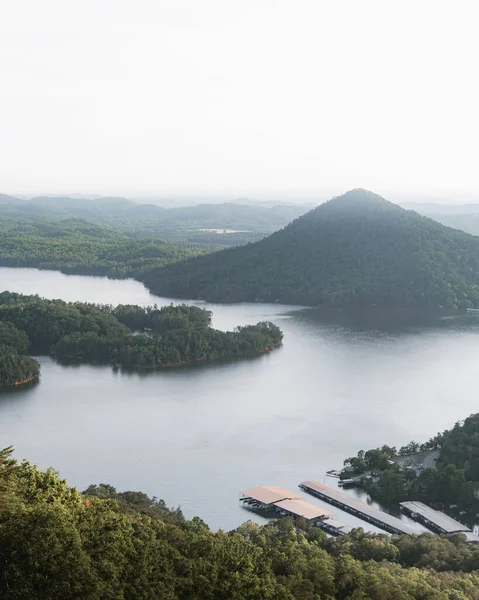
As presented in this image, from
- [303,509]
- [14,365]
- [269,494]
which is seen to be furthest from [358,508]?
[14,365]

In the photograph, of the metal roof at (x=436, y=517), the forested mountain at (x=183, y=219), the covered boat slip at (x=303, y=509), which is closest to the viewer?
the metal roof at (x=436, y=517)

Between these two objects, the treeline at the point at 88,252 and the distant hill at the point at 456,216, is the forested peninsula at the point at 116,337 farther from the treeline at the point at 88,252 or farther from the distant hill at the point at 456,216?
the distant hill at the point at 456,216

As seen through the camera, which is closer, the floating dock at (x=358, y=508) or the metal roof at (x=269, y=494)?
the floating dock at (x=358, y=508)

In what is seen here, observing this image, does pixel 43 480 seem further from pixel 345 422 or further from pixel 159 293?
pixel 159 293

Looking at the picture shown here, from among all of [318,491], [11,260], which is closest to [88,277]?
[11,260]

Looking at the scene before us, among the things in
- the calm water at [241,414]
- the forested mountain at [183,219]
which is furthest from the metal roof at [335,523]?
the forested mountain at [183,219]
